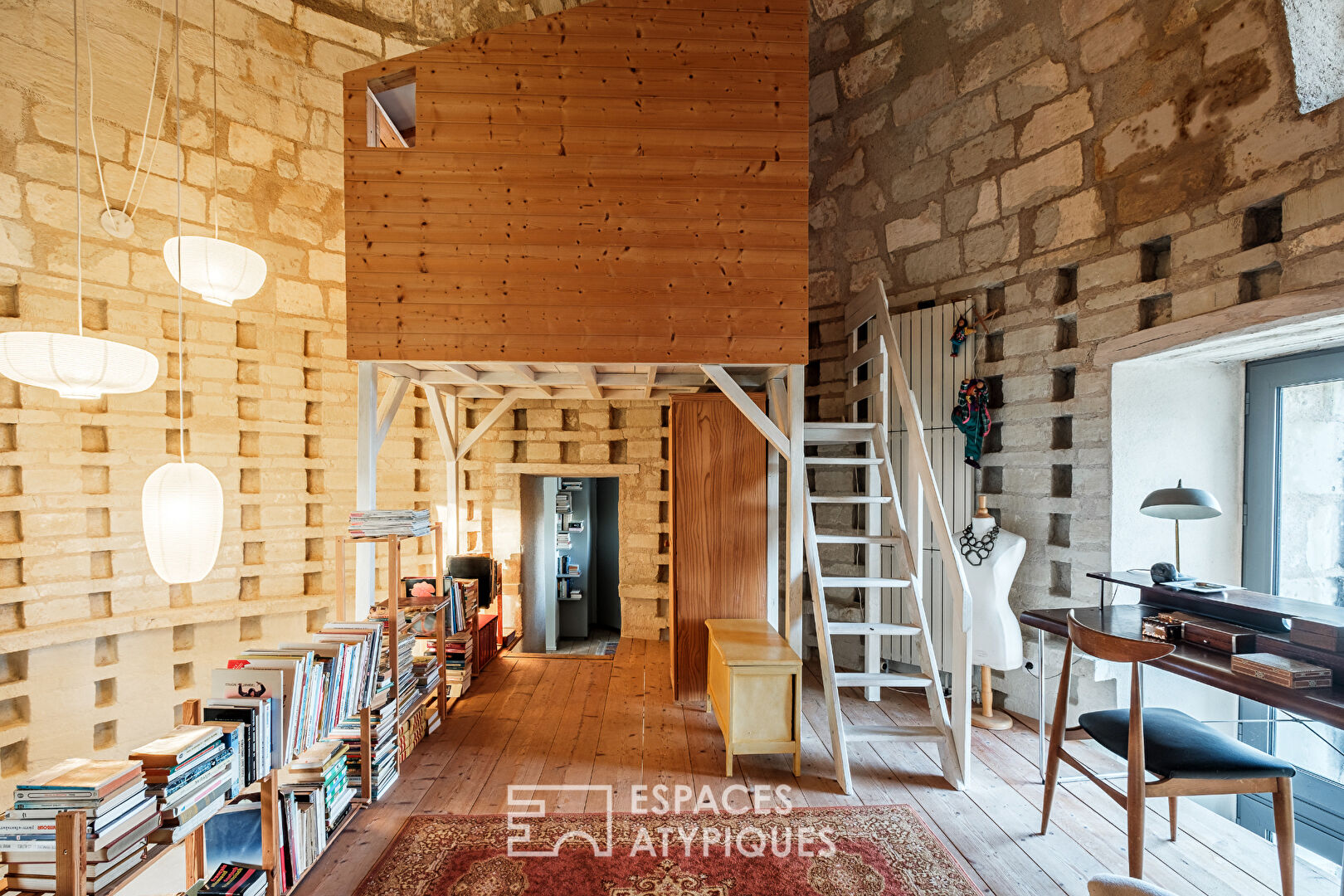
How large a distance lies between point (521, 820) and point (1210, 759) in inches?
115

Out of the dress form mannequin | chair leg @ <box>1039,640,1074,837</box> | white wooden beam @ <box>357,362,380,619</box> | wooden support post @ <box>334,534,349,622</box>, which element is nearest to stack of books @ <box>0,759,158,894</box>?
wooden support post @ <box>334,534,349,622</box>

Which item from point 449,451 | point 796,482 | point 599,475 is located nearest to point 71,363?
point 449,451

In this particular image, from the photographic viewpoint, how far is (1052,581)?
4.08 m

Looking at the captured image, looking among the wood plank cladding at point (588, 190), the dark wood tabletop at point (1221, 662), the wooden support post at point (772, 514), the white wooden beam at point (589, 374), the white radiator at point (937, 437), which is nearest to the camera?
the dark wood tabletop at point (1221, 662)

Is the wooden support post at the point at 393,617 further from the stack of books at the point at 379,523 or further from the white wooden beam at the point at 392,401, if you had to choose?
the white wooden beam at the point at 392,401

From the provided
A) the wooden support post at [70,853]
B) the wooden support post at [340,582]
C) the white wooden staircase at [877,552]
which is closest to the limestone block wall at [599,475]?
the white wooden staircase at [877,552]

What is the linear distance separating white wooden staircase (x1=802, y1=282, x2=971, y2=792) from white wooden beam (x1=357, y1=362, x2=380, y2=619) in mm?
2796

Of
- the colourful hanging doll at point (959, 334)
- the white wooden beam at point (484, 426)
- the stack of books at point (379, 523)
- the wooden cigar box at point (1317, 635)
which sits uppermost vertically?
the colourful hanging doll at point (959, 334)

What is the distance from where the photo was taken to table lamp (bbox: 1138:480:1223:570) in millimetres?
2919

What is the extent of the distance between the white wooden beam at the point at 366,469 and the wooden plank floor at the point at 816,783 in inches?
40.9

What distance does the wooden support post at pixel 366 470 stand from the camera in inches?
155

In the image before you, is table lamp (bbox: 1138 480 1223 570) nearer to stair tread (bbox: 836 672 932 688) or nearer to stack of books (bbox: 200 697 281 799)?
stair tread (bbox: 836 672 932 688)

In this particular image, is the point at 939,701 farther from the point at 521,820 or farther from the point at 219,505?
the point at 219,505

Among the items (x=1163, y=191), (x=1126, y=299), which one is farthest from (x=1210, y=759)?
(x=1163, y=191)
